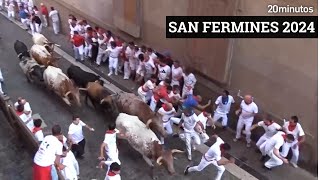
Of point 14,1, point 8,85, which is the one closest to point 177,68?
point 8,85

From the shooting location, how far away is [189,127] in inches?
397

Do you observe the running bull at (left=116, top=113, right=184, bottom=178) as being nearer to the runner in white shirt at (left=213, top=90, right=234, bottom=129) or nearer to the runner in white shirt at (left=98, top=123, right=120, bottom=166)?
the runner in white shirt at (left=98, top=123, right=120, bottom=166)

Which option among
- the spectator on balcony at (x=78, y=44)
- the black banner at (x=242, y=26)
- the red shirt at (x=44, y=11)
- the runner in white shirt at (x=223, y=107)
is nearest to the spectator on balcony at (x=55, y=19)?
the red shirt at (x=44, y=11)

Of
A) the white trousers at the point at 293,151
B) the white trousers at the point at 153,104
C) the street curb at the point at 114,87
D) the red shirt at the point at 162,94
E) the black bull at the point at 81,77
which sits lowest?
the street curb at the point at 114,87

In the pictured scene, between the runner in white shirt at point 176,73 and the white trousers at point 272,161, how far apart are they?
3.44 meters

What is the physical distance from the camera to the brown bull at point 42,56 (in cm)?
1362

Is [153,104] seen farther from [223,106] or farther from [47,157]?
[47,157]

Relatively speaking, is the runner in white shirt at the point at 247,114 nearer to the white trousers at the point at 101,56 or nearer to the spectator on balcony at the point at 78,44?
the white trousers at the point at 101,56

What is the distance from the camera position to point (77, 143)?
9938 millimetres

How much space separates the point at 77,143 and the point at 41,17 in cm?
999

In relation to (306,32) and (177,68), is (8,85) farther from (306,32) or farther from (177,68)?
(306,32)

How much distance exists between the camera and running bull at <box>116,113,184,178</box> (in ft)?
30.8

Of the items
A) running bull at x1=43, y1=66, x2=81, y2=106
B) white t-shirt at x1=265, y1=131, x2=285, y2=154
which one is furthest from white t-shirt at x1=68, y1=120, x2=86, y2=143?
white t-shirt at x1=265, y1=131, x2=285, y2=154

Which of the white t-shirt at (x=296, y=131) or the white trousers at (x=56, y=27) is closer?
the white t-shirt at (x=296, y=131)
